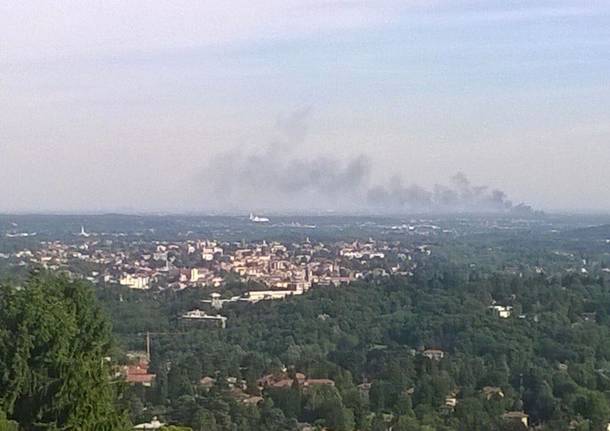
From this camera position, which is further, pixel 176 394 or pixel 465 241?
pixel 465 241

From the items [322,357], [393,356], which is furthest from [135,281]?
[393,356]

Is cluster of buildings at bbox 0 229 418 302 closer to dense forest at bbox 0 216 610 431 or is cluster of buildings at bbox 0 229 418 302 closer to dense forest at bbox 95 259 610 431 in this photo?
dense forest at bbox 0 216 610 431

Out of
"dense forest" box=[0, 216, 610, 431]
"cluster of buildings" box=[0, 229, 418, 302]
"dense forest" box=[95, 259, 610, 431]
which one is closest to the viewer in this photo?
"dense forest" box=[0, 216, 610, 431]

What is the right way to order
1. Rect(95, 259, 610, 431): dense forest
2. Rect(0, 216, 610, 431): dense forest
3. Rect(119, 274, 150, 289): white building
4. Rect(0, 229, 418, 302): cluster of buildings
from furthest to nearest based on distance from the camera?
1. Rect(0, 229, 418, 302): cluster of buildings
2. Rect(119, 274, 150, 289): white building
3. Rect(95, 259, 610, 431): dense forest
4. Rect(0, 216, 610, 431): dense forest

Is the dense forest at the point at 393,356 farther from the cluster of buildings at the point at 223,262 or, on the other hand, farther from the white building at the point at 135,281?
the cluster of buildings at the point at 223,262

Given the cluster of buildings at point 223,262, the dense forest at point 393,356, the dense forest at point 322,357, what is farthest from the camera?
the cluster of buildings at point 223,262

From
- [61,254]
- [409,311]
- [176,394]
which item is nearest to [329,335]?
[409,311]

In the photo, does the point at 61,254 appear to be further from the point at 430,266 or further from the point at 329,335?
the point at 329,335

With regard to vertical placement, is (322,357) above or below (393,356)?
below

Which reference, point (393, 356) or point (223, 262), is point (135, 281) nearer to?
point (223, 262)

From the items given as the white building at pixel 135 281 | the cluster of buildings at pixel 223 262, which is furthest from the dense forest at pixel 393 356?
the cluster of buildings at pixel 223 262

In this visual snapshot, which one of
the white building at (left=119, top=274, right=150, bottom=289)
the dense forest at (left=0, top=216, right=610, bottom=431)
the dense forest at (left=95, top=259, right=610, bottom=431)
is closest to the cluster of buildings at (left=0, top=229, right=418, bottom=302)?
the white building at (left=119, top=274, right=150, bottom=289)
